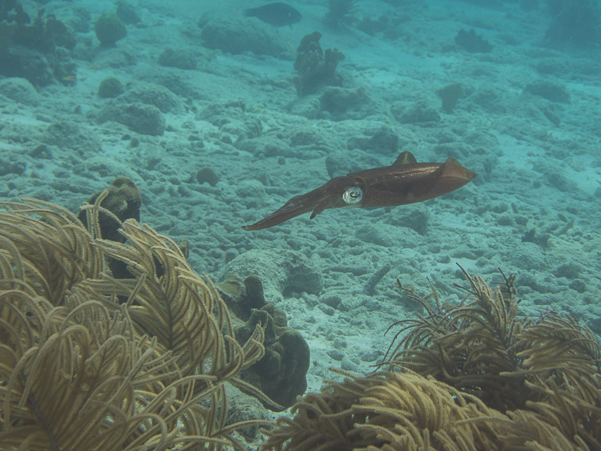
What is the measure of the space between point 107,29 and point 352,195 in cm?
1850

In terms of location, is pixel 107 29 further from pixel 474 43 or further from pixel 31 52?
pixel 474 43

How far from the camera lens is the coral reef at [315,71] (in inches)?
571

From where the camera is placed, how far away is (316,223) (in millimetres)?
7234

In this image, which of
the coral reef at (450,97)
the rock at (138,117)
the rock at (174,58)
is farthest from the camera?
the coral reef at (450,97)

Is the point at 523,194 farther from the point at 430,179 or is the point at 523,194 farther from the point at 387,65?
the point at 387,65

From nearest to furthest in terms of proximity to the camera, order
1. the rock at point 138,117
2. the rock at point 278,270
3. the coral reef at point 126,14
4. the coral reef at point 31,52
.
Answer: the rock at point 278,270, the rock at point 138,117, the coral reef at point 31,52, the coral reef at point 126,14

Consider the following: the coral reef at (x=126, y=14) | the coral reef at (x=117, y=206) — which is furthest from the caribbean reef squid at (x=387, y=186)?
the coral reef at (x=126, y=14)

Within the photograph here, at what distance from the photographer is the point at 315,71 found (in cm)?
1450

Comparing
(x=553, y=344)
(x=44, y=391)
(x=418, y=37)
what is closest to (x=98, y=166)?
(x=44, y=391)

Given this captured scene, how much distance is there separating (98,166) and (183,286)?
646 centimetres

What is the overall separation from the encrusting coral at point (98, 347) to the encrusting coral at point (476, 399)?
1.60 feet

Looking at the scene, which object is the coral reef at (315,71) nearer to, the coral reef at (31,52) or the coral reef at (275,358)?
the coral reef at (31,52)

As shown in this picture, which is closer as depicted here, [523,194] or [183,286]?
[183,286]

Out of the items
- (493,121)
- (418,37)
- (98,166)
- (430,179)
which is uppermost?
(418,37)
